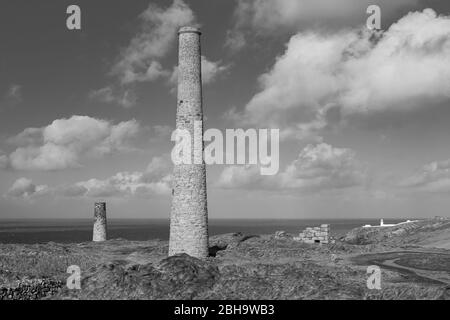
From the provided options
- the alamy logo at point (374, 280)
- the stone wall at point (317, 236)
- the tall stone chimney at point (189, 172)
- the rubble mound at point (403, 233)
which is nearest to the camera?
the alamy logo at point (374, 280)

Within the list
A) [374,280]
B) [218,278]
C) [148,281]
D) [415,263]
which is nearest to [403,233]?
[415,263]

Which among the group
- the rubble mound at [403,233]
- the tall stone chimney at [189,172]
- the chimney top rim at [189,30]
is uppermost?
the chimney top rim at [189,30]

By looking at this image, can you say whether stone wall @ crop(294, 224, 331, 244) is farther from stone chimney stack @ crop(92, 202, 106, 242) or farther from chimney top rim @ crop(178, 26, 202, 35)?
chimney top rim @ crop(178, 26, 202, 35)

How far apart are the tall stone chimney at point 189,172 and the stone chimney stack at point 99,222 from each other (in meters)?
22.9

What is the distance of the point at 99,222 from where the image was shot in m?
49.8

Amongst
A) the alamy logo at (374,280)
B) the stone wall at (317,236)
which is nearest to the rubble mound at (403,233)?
the stone wall at (317,236)

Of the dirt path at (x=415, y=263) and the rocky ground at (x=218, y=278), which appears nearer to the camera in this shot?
the rocky ground at (x=218, y=278)

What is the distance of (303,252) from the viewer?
3519 cm

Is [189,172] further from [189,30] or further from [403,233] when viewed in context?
[403,233]

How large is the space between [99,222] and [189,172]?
24638mm

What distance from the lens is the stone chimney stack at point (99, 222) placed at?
4978 cm

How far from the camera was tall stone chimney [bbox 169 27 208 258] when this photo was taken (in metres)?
28.6

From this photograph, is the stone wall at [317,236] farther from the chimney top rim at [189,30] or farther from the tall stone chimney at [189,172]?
the chimney top rim at [189,30]
